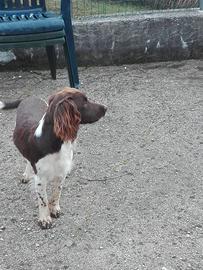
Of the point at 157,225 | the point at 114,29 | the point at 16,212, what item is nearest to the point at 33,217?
the point at 16,212

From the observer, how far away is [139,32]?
683cm

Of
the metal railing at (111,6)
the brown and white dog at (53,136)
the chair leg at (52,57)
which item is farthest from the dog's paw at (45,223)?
the metal railing at (111,6)

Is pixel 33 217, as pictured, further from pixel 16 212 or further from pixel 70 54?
pixel 70 54

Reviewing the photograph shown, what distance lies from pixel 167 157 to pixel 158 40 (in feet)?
8.25

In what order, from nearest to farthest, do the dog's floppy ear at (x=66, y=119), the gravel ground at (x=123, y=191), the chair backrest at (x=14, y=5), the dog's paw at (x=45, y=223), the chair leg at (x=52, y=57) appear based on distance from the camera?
the dog's floppy ear at (x=66, y=119) < the gravel ground at (x=123, y=191) < the dog's paw at (x=45, y=223) < the chair backrest at (x=14, y=5) < the chair leg at (x=52, y=57)

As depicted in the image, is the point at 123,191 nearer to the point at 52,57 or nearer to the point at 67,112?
the point at 67,112

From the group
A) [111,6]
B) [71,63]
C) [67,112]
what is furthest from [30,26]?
[67,112]

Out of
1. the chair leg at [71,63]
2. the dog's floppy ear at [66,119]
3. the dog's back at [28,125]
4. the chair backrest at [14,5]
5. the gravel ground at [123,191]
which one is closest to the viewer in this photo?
the dog's floppy ear at [66,119]

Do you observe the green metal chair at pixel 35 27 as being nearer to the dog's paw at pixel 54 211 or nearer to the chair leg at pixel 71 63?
the chair leg at pixel 71 63

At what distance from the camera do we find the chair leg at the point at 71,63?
5.91 metres

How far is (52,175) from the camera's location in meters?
3.74

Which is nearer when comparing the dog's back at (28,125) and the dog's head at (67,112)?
the dog's head at (67,112)

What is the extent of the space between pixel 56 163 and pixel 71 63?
2532 mm

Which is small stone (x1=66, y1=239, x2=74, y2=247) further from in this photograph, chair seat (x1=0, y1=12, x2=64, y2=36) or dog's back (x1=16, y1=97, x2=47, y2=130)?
chair seat (x1=0, y1=12, x2=64, y2=36)
